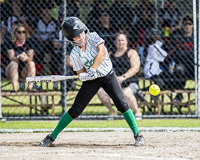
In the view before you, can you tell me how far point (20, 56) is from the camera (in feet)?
27.5

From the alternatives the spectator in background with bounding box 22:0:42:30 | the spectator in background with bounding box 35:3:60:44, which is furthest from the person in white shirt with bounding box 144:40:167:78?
the spectator in background with bounding box 22:0:42:30

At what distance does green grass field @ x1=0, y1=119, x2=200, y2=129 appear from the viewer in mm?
7523

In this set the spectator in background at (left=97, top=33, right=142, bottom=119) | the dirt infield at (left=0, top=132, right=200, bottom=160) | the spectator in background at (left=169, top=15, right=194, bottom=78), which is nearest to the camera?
the dirt infield at (left=0, top=132, right=200, bottom=160)

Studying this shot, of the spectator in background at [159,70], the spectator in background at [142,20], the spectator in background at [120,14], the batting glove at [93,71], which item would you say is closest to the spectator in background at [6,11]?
the spectator in background at [120,14]

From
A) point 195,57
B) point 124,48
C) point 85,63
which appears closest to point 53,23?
point 124,48

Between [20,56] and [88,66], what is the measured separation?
3.31 meters

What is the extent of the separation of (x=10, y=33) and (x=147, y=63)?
9.10 ft

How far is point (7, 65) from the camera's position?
8.59 m

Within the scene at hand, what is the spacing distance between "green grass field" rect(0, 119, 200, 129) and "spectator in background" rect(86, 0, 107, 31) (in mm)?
2023

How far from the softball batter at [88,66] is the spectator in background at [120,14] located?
11.6 ft

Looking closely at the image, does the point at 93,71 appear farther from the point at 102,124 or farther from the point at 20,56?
the point at 20,56

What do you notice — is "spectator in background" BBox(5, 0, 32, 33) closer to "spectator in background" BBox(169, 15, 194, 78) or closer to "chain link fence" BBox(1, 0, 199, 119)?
"chain link fence" BBox(1, 0, 199, 119)

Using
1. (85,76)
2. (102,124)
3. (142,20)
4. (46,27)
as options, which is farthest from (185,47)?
(85,76)

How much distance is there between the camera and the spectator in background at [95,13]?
8961 millimetres
